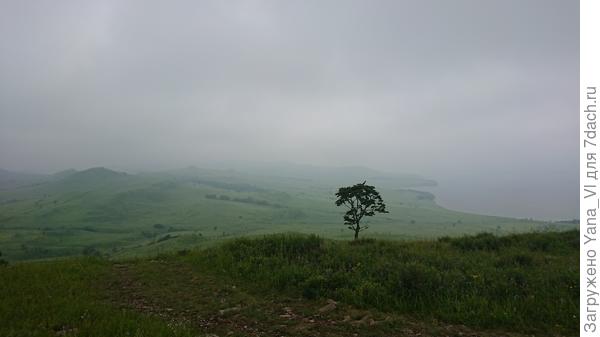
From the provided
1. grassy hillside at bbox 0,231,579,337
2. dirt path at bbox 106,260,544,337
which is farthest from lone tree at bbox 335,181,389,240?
dirt path at bbox 106,260,544,337

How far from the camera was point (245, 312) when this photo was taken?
27.0 feet

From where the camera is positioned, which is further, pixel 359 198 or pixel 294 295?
pixel 359 198

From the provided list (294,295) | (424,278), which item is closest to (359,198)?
(424,278)

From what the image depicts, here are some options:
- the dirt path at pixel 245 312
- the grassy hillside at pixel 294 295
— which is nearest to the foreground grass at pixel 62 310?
the grassy hillside at pixel 294 295

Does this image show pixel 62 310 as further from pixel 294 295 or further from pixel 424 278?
pixel 424 278

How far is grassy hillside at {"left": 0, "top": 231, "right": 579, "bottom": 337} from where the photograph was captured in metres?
7.25

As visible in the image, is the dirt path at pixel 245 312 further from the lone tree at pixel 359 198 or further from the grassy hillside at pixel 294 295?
the lone tree at pixel 359 198

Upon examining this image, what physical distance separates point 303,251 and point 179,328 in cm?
776

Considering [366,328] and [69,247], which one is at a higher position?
[366,328]

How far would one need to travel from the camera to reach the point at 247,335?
6926mm

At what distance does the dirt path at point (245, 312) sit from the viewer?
7169mm

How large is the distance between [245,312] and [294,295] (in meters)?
1.89

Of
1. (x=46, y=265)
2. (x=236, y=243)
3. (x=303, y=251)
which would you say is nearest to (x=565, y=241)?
(x=303, y=251)

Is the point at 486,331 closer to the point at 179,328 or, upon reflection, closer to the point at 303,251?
the point at 179,328
